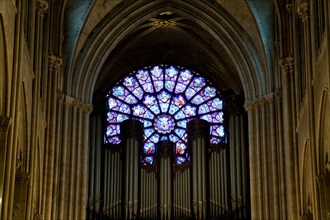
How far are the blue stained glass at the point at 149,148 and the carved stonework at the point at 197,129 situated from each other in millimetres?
1558

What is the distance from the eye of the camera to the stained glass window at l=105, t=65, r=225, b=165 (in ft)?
119

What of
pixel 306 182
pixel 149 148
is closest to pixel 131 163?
pixel 149 148

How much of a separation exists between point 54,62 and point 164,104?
387 inches

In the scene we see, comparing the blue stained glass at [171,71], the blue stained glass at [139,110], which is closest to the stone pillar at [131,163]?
the blue stained glass at [139,110]

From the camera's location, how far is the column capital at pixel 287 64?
27.9 metres

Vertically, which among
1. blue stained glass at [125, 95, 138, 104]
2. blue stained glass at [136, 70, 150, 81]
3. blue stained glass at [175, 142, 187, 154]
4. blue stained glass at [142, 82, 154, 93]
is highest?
blue stained glass at [136, 70, 150, 81]

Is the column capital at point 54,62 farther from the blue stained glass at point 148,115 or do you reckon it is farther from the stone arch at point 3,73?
the blue stained glass at point 148,115

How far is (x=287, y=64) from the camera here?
28.0m

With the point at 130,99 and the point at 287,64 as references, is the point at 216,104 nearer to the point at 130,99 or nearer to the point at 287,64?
the point at 130,99

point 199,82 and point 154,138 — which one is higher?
point 199,82

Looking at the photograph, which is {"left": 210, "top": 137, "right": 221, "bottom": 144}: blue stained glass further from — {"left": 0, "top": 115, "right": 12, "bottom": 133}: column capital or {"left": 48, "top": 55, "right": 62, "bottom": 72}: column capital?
{"left": 0, "top": 115, "right": 12, "bottom": 133}: column capital

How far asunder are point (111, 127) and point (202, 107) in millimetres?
3699

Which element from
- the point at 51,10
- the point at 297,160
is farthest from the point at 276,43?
the point at 51,10

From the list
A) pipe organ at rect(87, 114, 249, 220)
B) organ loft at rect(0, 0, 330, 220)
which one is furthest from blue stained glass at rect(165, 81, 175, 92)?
pipe organ at rect(87, 114, 249, 220)
